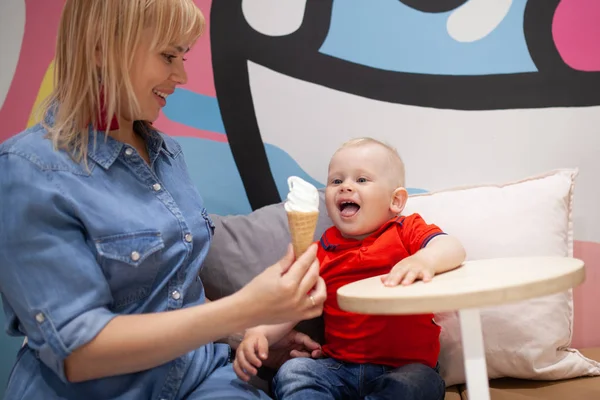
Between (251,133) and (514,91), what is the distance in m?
1.09

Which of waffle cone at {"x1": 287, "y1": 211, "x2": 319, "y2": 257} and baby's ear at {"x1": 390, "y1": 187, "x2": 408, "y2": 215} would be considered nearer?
waffle cone at {"x1": 287, "y1": 211, "x2": 319, "y2": 257}

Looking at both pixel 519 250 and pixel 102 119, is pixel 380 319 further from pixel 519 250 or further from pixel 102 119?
pixel 102 119

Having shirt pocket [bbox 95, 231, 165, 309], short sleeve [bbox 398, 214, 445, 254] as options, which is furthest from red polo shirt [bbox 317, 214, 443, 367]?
shirt pocket [bbox 95, 231, 165, 309]

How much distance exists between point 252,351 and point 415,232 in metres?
0.64

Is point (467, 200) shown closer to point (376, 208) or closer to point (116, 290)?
point (376, 208)

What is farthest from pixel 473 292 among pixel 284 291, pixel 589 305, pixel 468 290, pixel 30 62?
pixel 30 62

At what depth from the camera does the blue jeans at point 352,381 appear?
1666mm

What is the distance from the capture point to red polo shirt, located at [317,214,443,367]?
1.80 metres

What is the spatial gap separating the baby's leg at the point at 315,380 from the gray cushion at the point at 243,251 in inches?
7.9

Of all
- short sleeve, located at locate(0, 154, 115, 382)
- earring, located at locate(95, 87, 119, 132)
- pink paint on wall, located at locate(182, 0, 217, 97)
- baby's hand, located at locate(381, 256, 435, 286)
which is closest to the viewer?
short sleeve, located at locate(0, 154, 115, 382)

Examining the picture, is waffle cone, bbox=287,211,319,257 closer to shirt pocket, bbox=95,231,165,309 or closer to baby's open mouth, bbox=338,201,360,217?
shirt pocket, bbox=95,231,165,309

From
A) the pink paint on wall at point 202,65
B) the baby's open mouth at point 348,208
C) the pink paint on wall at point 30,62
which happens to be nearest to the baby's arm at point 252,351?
the baby's open mouth at point 348,208

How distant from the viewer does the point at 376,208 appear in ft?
6.29

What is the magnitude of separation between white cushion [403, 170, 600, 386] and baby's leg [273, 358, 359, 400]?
1.25 ft
